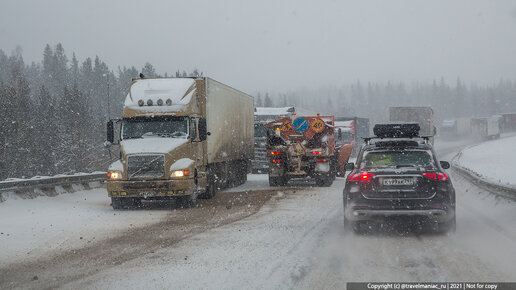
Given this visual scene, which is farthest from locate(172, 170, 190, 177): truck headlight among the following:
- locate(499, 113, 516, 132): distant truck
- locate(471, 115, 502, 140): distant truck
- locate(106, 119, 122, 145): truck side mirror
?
locate(499, 113, 516, 132): distant truck

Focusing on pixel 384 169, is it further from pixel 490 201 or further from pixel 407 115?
pixel 407 115

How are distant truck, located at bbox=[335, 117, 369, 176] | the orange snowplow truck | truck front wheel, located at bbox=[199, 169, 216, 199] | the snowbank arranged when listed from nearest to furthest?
truck front wheel, located at bbox=[199, 169, 216, 199], the orange snowplow truck, the snowbank, distant truck, located at bbox=[335, 117, 369, 176]

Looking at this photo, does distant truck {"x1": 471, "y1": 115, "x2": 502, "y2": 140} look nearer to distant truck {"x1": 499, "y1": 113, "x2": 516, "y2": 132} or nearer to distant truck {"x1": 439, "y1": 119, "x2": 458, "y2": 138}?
distant truck {"x1": 439, "y1": 119, "x2": 458, "y2": 138}

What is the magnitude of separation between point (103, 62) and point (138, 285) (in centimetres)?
14779

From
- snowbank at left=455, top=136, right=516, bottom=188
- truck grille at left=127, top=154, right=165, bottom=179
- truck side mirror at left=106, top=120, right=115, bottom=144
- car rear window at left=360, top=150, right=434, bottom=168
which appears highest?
truck side mirror at left=106, top=120, right=115, bottom=144

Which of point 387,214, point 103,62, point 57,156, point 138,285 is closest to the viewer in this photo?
point 138,285

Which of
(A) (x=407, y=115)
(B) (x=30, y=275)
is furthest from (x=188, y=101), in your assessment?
(A) (x=407, y=115)

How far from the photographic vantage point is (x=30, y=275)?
810 cm

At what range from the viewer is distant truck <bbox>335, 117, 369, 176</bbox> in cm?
2780

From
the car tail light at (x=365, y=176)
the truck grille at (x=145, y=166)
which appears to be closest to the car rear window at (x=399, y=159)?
the car tail light at (x=365, y=176)

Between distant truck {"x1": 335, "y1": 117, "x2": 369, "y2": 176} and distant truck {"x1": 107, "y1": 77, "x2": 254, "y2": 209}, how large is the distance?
508 cm

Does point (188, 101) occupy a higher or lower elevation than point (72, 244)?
higher

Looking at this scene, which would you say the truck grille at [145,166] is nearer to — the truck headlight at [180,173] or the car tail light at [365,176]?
the truck headlight at [180,173]

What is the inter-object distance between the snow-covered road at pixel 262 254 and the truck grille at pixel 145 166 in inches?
62.7
